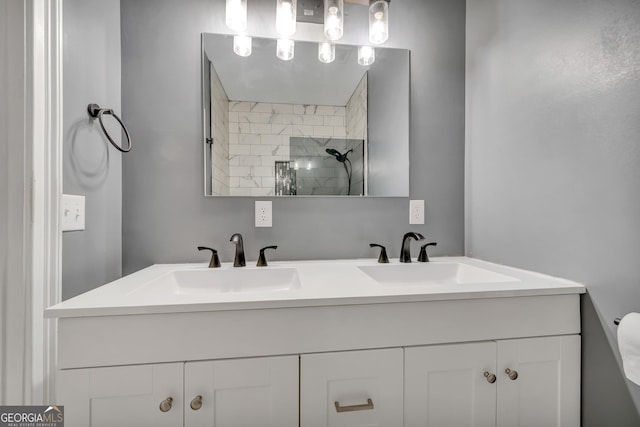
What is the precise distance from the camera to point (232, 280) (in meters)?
1.16

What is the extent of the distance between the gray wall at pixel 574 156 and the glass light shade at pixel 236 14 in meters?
1.13

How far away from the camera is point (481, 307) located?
0.86m

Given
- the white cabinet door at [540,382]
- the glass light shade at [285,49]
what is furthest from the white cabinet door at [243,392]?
the glass light shade at [285,49]

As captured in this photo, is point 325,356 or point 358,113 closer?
point 325,356

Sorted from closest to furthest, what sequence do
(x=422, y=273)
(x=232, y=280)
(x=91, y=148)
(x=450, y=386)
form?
1. (x=450, y=386)
2. (x=91, y=148)
3. (x=232, y=280)
4. (x=422, y=273)

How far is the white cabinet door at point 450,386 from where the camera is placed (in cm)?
82

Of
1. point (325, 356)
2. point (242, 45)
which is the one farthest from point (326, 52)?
point (325, 356)

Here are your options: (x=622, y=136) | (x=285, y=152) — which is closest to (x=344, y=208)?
(x=285, y=152)

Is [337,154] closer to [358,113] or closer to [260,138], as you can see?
[358,113]

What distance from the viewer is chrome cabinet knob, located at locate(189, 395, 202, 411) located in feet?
2.37

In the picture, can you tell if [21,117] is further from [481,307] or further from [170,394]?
[481,307]

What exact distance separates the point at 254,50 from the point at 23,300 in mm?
1245

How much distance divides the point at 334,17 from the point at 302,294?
1241 millimetres

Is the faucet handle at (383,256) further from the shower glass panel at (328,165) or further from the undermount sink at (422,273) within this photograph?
the shower glass panel at (328,165)
